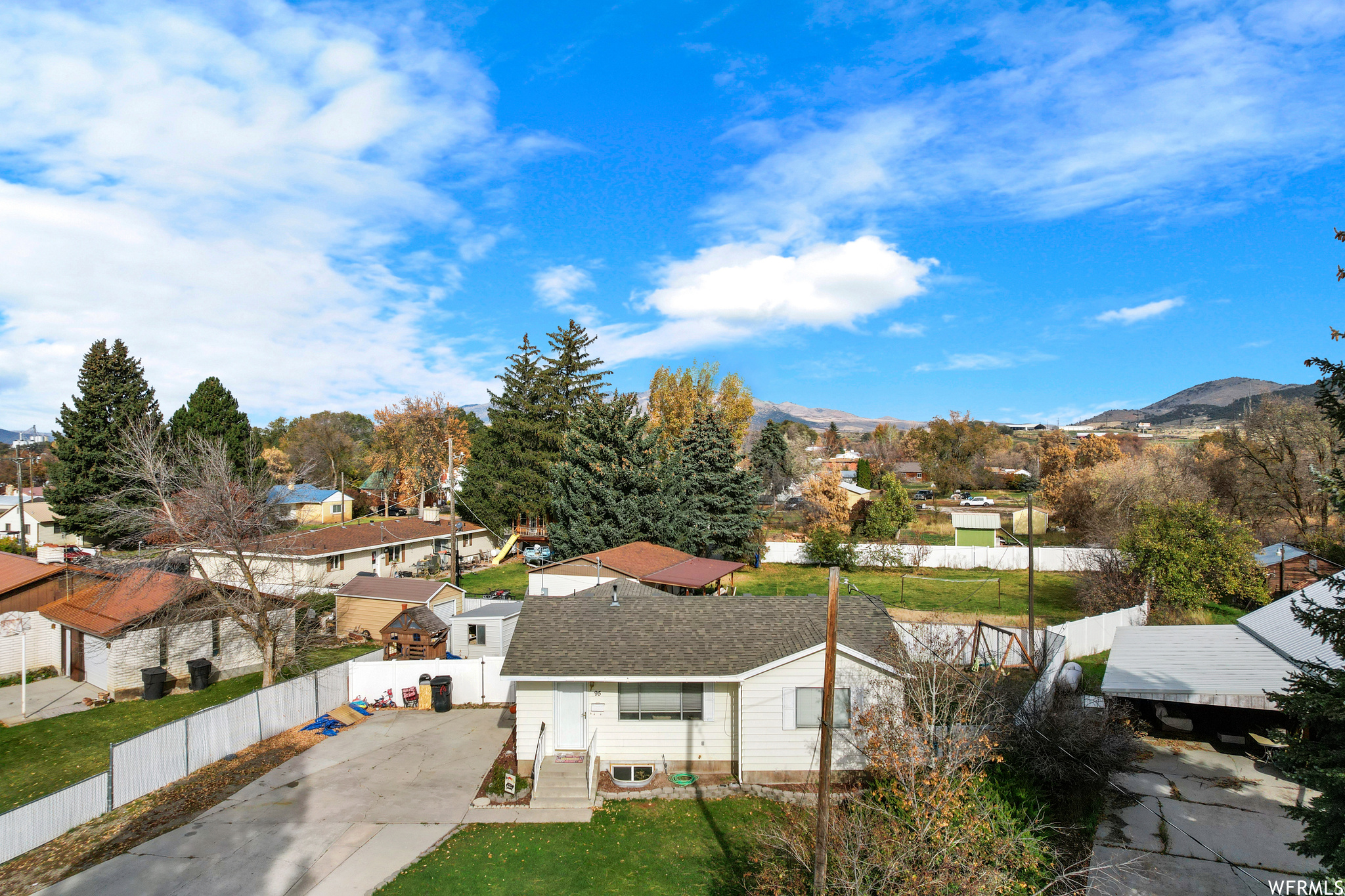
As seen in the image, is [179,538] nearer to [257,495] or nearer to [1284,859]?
[257,495]

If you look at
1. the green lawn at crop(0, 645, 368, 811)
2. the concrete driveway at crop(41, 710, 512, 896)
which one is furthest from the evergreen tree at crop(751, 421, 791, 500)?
the concrete driveway at crop(41, 710, 512, 896)

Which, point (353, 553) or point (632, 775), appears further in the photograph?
point (353, 553)

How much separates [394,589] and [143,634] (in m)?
8.13

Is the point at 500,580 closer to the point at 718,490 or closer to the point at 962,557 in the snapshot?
the point at 718,490

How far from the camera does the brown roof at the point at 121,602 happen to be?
2055 cm

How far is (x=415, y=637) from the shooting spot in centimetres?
2170

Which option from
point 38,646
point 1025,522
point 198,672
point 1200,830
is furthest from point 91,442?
point 1025,522

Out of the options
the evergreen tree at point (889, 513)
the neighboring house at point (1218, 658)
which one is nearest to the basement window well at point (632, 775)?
the neighboring house at point (1218, 658)

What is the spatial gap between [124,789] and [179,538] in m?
8.57

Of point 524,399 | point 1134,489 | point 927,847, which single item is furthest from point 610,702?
A: point 1134,489

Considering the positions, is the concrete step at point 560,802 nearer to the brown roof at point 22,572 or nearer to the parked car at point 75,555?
the brown roof at point 22,572

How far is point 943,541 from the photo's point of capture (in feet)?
171

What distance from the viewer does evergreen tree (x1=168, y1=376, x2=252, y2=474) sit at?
45781 mm

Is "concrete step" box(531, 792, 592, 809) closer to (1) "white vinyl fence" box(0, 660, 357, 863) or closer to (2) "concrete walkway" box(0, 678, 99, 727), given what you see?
(1) "white vinyl fence" box(0, 660, 357, 863)
